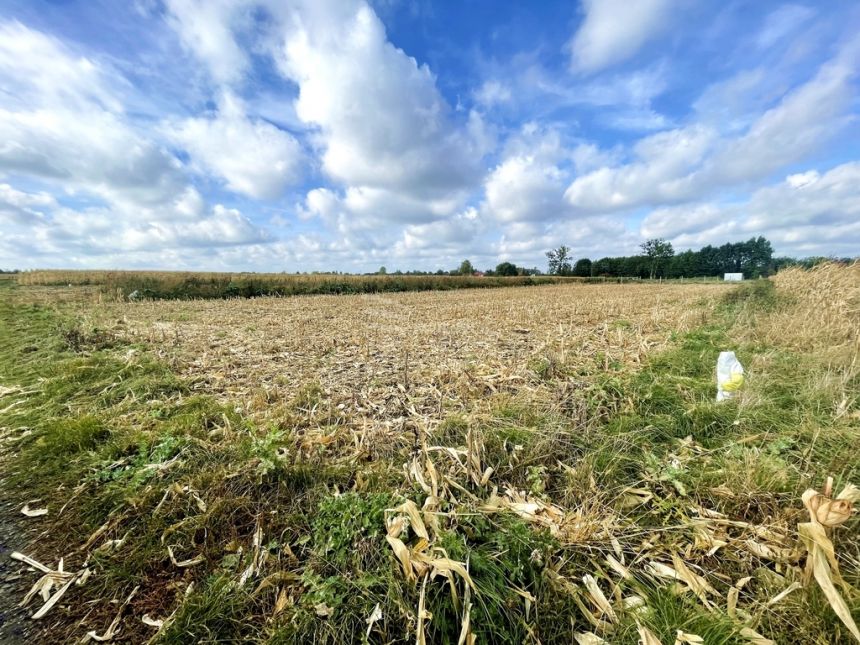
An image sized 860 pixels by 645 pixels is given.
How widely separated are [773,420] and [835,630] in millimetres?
2577

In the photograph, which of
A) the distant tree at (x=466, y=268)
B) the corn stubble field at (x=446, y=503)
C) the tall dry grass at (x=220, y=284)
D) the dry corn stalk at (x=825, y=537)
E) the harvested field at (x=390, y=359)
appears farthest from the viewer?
the distant tree at (x=466, y=268)

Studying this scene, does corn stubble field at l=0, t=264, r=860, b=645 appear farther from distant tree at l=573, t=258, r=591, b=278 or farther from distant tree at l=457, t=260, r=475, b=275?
distant tree at l=573, t=258, r=591, b=278

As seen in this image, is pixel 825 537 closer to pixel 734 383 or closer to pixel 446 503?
pixel 446 503

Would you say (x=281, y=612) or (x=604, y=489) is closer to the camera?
(x=281, y=612)

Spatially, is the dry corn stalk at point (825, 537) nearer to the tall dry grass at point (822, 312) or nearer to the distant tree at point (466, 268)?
the tall dry grass at point (822, 312)

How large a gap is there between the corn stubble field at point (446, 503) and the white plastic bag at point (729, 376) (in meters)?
0.18

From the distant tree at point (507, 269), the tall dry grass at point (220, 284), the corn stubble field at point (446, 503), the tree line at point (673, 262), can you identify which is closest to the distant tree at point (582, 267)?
the tree line at point (673, 262)

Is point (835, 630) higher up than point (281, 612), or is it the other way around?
point (835, 630)

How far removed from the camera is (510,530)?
2125mm

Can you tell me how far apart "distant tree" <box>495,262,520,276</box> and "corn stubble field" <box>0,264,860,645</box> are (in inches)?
3025

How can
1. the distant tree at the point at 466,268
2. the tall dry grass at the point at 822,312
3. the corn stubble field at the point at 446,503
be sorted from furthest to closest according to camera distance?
the distant tree at the point at 466,268 → the tall dry grass at the point at 822,312 → the corn stubble field at the point at 446,503

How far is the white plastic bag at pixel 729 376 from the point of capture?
3681mm

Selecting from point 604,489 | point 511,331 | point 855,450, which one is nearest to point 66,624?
point 604,489

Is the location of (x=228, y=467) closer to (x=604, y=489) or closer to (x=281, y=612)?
(x=281, y=612)
